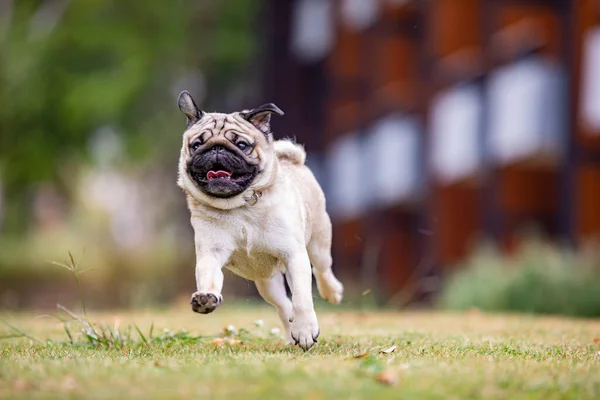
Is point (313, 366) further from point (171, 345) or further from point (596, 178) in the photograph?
point (596, 178)

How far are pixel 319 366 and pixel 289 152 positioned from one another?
98.4 inches

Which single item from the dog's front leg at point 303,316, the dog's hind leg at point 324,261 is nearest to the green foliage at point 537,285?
the dog's hind leg at point 324,261

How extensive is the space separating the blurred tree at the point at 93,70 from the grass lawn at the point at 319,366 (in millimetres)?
18323

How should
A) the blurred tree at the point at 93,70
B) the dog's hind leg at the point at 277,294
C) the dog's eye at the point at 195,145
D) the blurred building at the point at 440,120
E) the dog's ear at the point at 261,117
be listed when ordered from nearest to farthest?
the dog's eye at the point at 195,145 < the dog's ear at the point at 261,117 < the dog's hind leg at the point at 277,294 < the blurred building at the point at 440,120 < the blurred tree at the point at 93,70

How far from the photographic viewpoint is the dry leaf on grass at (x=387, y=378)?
527cm

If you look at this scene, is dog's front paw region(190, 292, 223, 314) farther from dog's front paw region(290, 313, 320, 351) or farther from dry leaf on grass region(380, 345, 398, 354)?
dry leaf on grass region(380, 345, 398, 354)

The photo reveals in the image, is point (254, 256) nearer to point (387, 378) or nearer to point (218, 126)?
point (218, 126)

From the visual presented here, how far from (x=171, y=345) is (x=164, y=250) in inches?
691

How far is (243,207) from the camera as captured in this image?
22.3 ft

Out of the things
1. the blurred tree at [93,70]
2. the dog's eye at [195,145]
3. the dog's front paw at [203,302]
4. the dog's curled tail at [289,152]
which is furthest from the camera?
the blurred tree at [93,70]

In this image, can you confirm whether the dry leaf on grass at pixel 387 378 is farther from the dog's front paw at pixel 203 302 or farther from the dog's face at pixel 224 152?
the dog's face at pixel 224 152

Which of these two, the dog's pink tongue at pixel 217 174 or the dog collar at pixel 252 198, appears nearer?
the dog's pink tongue at pixel 217 174

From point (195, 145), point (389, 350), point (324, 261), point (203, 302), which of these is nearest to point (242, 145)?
point (195, 145)

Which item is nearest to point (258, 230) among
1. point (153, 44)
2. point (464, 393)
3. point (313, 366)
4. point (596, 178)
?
point (313, 366)
